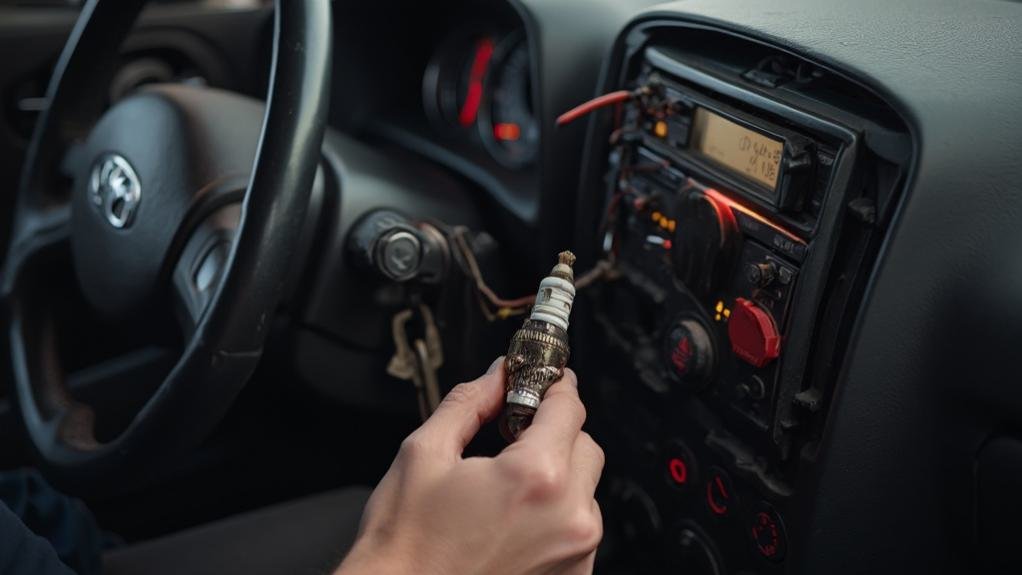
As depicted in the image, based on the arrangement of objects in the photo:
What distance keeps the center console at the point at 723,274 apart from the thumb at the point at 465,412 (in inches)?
10.7

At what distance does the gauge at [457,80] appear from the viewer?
1.55m

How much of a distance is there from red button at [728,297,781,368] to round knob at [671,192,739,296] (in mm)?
39

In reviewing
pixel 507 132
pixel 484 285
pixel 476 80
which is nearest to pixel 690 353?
pixel 484 285

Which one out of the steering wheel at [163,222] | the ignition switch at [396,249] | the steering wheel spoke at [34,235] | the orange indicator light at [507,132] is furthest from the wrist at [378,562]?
the orange indicator light at [507,132]

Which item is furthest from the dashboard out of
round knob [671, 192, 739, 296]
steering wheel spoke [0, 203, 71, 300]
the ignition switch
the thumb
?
steering wheel spoke [0, 203, 71, 300]

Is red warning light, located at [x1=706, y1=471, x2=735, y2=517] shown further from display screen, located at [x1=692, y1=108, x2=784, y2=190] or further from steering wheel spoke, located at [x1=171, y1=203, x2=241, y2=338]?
A: steering wheel spoke, located at [x1=171, y1=203, x2=241, y2=338]

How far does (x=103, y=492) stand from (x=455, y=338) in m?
0.46

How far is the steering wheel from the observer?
2.81 ft

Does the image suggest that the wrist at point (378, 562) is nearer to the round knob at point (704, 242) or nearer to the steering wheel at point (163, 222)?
the steering wheel at point (163, 222)

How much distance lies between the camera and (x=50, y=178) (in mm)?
1241

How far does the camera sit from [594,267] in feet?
3.96

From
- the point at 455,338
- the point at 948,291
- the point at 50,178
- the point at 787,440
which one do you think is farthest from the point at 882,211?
the point at 50,178

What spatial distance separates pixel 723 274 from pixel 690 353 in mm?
89

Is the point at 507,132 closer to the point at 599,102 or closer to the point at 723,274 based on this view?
the point at 599,102
